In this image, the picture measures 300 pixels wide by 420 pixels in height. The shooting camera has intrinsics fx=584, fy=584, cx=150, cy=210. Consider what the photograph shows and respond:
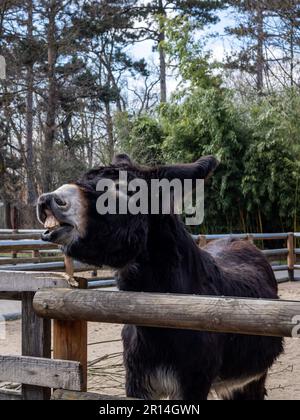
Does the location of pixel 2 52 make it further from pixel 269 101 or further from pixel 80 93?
pixel 269 101

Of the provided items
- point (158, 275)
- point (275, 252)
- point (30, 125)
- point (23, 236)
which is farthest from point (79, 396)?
point (30, 125)

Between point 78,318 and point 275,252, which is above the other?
point 78,318

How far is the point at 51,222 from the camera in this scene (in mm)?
2441

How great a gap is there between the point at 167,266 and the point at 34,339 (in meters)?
0.70

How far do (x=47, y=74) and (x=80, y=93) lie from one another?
1.90m

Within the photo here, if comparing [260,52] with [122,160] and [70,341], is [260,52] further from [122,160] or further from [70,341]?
[70,341]

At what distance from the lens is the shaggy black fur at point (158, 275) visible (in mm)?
2607

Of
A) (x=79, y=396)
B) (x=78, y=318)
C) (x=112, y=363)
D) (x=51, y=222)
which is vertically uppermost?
(x=51, y=222)

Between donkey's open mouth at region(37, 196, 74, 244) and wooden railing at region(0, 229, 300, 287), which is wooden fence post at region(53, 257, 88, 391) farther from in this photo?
wooden railing at region(0, 229, 300, 287)

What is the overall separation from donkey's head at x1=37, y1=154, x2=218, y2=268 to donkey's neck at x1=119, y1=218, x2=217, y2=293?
A: 7 cm

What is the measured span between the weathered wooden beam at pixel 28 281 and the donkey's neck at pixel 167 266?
314 millimetres

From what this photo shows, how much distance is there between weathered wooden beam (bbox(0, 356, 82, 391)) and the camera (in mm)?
2430

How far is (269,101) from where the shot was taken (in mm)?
16844

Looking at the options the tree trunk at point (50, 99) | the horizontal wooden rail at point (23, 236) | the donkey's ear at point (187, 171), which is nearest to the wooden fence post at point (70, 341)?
the donkey's ear at point (187, 171)
